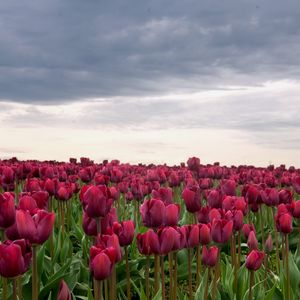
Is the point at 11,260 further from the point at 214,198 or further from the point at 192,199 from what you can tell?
the point at 214,198

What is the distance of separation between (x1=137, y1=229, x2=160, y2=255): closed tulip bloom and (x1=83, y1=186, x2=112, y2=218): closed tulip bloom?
0.32m

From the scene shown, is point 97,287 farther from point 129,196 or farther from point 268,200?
point 129,196

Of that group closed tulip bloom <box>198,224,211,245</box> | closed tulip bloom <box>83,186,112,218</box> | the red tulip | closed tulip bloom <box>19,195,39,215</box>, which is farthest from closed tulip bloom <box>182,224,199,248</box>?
closed tulip bloom <box>19,195,39,215</box>

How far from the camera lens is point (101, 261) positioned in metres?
3.15

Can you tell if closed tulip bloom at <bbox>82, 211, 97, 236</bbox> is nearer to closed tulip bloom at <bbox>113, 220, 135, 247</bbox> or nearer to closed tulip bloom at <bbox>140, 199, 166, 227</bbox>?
closed tulip bloom at <bbox>113, 220, 135, 247</bbox>

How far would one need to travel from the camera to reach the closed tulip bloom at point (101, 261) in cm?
314

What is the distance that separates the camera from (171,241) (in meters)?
3.73

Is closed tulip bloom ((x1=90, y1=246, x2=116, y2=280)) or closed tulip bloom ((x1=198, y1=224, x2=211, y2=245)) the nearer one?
closed tulip bloom ((x1=90, y1=246, x2=116, y2=280))

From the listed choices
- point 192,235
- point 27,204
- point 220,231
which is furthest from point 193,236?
point 27,204

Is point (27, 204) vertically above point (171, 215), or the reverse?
point (27, 204)

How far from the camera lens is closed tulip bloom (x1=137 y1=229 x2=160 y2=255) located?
3.71 m

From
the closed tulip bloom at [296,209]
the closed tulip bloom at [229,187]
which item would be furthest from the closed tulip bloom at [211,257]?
the closed tulip bloom at [229,187]

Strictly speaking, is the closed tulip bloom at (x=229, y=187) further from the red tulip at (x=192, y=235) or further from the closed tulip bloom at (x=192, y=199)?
the red tulip at (x=192, y=235)

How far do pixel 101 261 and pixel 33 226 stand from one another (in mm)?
524
